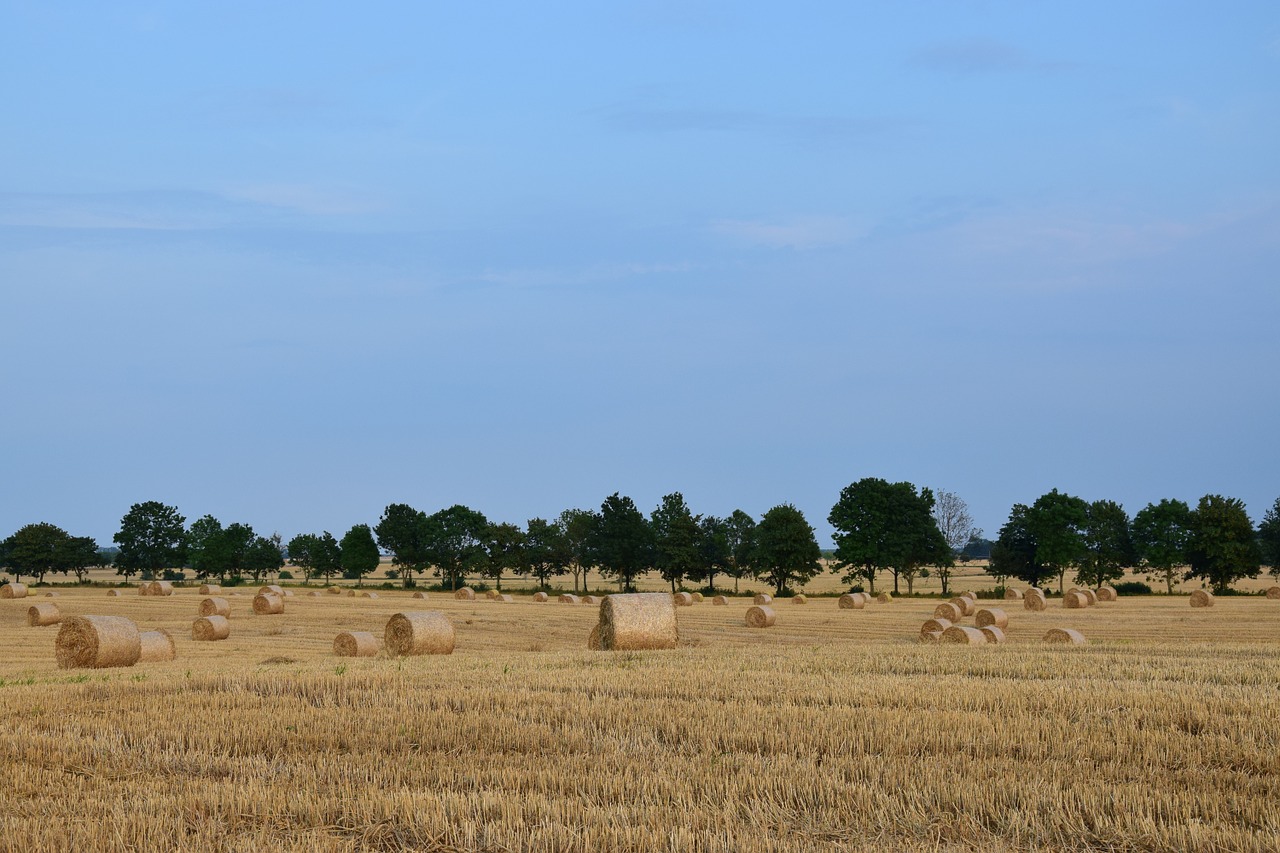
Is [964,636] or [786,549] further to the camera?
[786,549]

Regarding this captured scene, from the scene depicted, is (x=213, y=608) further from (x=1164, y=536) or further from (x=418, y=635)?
(x=1164, y=536)

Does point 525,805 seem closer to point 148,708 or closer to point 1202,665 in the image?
point 148,708

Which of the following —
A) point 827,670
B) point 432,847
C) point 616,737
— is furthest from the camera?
point 827,670

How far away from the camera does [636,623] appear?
21.1 m

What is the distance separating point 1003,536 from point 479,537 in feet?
131

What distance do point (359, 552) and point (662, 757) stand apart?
97078 millimetres

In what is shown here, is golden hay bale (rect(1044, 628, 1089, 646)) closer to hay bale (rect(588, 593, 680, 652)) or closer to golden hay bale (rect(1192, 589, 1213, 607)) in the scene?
hay bale (rect(588, 593, 680, 652))

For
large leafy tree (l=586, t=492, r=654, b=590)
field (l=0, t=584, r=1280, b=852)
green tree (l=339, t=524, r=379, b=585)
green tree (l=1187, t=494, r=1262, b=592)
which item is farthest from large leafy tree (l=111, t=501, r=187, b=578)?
field (l=0, t=584, r=1280, b=852)

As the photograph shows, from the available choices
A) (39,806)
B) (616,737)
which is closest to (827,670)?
(616,737)

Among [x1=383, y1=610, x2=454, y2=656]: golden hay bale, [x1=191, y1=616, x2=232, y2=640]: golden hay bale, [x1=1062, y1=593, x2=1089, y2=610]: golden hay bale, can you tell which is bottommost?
[x1=1062, y1=593, x2=1089, y2=610]: golden hay bale

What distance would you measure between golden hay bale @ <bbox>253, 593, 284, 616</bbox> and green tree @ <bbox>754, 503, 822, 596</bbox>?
40.1m

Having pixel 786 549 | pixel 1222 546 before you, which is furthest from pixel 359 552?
pixel 1222 546

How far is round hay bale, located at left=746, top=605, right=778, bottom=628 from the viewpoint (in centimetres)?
3631

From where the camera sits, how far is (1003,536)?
81750 mm
